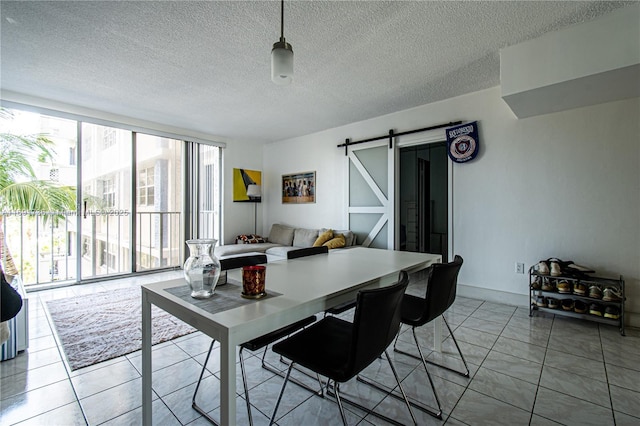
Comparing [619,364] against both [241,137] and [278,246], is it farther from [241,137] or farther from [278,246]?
[241,137]

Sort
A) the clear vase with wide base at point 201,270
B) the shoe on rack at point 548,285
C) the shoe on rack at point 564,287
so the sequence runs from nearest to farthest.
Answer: the clear vase with wide base at point 201,270 < the shoe on rack at point 564,287 < the shoe on rack at point 548,285

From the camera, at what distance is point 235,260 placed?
183 centimetres

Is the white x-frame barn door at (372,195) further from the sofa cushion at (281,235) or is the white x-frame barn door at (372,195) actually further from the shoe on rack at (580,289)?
the shoe on rack at (580,289)

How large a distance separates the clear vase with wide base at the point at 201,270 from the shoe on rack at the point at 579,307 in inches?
131

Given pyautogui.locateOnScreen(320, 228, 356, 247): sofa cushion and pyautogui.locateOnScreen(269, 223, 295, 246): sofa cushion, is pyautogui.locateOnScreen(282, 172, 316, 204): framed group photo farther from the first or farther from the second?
pyautogui.locateOnScreen(320, 228, 356, 247): sofa cushion

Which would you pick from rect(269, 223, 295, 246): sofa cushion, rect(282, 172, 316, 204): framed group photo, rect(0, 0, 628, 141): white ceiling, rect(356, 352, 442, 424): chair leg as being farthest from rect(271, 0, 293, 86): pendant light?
rect(269, 223, 295, 246): sofa cushion

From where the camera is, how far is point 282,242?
5.48m

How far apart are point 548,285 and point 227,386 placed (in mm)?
3227

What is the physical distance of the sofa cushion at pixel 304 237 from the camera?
500 centimetres

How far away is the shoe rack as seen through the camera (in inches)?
101

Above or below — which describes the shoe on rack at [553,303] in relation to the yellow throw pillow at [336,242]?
below

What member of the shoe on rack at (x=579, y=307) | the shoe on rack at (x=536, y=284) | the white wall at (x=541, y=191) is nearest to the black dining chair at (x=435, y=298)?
the shoe on rack at (x=536, y=284)

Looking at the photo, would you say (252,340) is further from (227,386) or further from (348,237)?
(348,237)

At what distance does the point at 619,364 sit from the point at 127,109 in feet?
19.1
